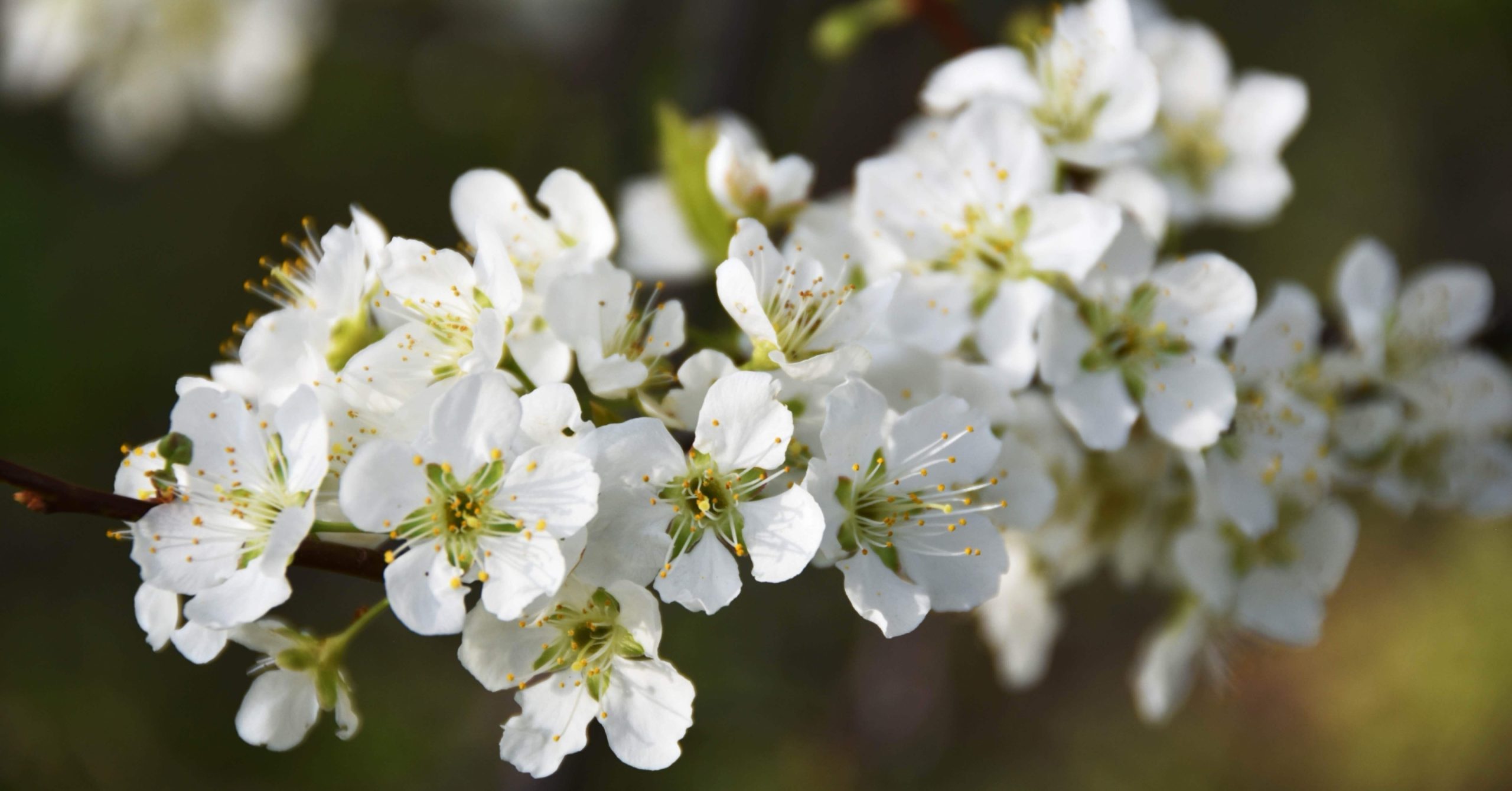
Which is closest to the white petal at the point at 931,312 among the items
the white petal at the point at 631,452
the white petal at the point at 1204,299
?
the white petal at the point at 1204,299

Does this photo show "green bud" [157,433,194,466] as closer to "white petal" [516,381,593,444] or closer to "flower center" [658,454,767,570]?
"white petal" [516,381,593,444]

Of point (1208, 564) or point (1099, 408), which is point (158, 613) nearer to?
point (1099, 408)

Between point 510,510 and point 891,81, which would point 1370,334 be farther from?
point 891,81

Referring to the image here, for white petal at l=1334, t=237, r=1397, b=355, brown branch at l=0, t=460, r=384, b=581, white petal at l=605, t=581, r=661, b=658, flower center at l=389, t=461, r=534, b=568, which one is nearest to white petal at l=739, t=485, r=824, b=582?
white petal at l=605, t=581, r=661, b=658

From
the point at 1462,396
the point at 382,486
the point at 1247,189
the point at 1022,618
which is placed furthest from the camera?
the point at 1022,618

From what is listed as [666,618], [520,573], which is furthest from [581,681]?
[666,618]

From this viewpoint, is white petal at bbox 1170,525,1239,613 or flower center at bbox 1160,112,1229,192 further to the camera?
flower center at bbox 1160,112,1229,192

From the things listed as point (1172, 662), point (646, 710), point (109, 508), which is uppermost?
point (109, 508)

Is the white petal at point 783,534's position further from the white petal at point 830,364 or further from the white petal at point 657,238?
the white petal at point 657,238
